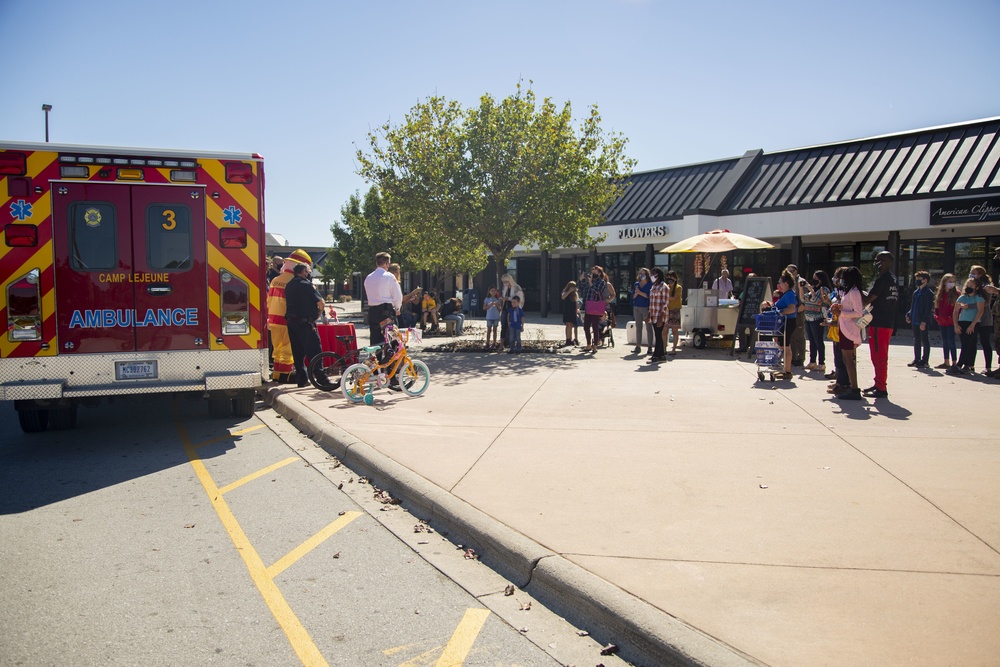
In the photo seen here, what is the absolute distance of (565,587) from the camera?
4082mm

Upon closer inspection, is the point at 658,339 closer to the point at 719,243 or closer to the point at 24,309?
the point at 719,243

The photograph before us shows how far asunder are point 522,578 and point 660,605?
95cm

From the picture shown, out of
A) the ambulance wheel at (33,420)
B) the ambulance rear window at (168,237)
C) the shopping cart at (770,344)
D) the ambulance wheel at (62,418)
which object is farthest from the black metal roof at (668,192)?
the ambulance wheel at (33,420)

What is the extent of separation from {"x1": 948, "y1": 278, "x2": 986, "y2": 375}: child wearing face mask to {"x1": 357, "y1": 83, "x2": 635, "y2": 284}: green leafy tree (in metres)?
7.91

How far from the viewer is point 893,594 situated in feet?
12.8

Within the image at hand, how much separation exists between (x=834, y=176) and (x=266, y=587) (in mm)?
23941

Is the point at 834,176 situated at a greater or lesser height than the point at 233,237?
greater

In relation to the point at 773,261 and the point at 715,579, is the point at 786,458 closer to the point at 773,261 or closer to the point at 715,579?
the point at 715,579

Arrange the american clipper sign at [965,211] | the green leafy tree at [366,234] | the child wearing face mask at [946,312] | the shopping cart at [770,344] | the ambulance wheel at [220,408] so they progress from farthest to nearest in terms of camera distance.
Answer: the green leafy tree at [366,234]
the american clipper sign at [965,211]
the child wearing face mask at [946,312]
the shopping cart at [770,344]
the ambulance wheel at [220,408]

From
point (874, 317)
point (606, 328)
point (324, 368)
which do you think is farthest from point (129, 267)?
point (606, 328)

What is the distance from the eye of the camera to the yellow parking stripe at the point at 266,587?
3607 millimetres

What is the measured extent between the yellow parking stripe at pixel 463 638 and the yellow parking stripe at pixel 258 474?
313 centimetres

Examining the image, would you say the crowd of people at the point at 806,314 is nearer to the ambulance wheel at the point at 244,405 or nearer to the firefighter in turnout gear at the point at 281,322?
the firefighter in turnout gear at the point at 281,322

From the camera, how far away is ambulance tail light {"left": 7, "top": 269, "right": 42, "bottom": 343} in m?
7.36
